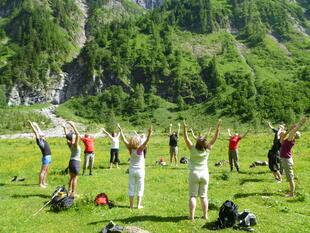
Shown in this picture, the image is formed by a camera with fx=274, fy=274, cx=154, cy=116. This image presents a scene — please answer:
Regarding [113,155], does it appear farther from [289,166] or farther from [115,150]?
[289,166]

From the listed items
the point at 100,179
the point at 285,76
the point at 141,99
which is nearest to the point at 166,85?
the point at 141,99

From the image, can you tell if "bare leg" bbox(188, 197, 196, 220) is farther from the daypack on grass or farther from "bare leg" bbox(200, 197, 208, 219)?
the daypack on grass

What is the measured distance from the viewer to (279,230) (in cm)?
910

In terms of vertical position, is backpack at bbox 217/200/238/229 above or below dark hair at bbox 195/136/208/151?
below

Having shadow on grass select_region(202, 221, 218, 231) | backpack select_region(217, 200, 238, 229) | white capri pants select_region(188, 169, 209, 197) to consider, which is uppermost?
white capri pants select_region(188, 169, 209, 197)

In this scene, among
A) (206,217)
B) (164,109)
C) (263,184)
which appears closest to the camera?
(206,217)

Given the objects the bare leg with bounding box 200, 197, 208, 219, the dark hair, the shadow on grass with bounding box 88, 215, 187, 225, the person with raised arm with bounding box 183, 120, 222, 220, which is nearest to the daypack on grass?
the shadow on grass with bounding box 88, 215, 187, 225

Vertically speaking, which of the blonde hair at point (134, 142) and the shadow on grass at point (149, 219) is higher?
the blonde hair at point (134, 142)

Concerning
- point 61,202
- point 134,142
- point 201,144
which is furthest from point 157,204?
point 201,144

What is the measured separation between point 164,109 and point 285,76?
85767 millimetres

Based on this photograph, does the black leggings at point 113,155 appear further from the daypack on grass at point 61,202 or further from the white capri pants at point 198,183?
the white capri pants at point 198,183

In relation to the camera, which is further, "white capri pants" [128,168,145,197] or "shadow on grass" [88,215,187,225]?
"white capri pants" [128,168,145,197]

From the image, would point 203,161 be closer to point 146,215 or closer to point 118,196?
point 146,215

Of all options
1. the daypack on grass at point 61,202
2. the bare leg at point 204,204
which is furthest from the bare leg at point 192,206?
the daypack on grass at point 61,202
